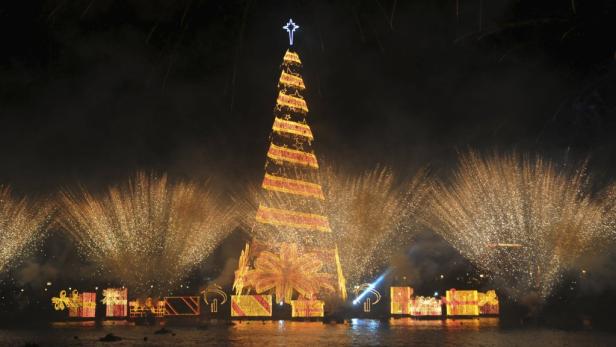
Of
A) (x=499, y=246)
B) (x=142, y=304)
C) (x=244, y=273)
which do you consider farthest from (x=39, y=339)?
(x=499, y=246)

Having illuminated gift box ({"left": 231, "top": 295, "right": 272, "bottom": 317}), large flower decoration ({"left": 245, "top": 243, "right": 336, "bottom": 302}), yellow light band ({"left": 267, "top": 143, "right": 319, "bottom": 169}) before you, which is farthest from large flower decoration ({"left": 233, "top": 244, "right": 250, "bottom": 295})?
yellow light band ({"left": 267, "top": 143, "right": 319, "bottom": 169})

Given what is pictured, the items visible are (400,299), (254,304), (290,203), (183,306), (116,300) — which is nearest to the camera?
(254,304)

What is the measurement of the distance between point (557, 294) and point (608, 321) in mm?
3399

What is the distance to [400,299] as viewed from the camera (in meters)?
46.0

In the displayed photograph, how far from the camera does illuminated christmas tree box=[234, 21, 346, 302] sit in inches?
1768

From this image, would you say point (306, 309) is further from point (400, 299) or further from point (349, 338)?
point (349, 338)

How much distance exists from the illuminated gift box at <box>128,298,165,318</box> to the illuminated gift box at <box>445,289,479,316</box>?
19591mm

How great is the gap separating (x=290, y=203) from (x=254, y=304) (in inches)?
364

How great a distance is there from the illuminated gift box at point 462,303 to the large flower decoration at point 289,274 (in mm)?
8432

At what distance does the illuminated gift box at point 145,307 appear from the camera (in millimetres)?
42531

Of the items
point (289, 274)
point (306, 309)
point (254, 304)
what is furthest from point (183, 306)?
point (306, 309)

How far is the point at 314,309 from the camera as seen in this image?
44500 millimetres

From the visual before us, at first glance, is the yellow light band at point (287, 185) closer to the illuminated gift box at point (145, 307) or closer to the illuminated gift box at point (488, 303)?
the illuminated gift box at point (145, 307)

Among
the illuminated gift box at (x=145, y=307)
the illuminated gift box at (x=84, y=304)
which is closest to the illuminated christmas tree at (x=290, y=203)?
the illuminated gift box at (x=145, y=307)
